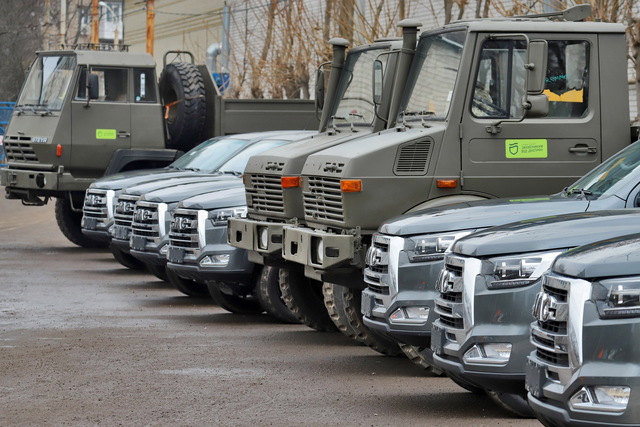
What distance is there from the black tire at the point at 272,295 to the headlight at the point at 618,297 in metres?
7.40

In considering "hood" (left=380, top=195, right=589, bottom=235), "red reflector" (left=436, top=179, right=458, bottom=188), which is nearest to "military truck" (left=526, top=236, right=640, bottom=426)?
"hood" (left=380, top=195, right=589, bottom=235)

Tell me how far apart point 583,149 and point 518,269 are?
3.70 m

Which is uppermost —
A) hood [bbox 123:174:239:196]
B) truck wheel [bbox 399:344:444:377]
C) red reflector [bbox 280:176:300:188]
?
red reflector [bbox 280:176:300:188]

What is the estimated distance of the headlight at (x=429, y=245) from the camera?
29.3 feet

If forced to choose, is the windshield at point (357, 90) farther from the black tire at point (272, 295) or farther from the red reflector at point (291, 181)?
the black tire at point (272, 295)

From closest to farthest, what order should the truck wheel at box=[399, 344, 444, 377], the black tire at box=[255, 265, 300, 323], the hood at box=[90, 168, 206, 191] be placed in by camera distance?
the truck wheel at box=[399, 344, 444, 377], the black tire at box=[255, 265, 300, 323], the hood at box=[90, 168, 206, 191]

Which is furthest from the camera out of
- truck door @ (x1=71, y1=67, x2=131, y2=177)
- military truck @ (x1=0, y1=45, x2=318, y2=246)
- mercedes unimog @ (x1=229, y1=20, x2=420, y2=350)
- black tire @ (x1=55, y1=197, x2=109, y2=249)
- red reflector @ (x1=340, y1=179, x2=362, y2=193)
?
black tire @ (x1=55, y1=197, x2=109, y2=249)

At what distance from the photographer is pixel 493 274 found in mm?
7426

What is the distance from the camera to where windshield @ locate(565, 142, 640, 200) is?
8898mm

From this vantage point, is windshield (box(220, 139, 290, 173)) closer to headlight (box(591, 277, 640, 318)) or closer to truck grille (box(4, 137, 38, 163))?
truck grille (box(4, 137, 38, 163))

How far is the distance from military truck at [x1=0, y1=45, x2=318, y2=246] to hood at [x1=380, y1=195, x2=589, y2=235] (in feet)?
39.8

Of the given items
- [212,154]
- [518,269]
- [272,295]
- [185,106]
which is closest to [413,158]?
[272,295]

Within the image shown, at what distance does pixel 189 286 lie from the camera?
1577 centimetres

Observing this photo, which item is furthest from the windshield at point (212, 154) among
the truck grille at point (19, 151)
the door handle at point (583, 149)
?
the door handle at point (583, 149)
